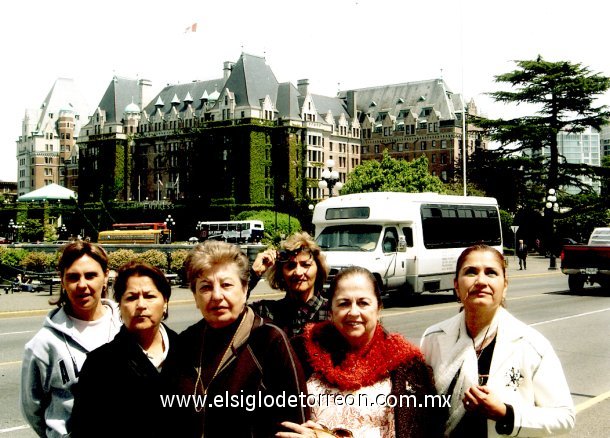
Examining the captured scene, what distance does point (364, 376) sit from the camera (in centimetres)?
313

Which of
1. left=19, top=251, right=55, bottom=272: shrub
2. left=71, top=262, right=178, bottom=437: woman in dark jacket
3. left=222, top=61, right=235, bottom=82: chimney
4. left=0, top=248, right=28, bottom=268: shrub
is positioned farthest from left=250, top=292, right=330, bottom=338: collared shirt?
left=222, top=61, right=235, bottom=82: chimney

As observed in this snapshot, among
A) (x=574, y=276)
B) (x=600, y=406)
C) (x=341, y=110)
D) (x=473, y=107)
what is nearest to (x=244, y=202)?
(x=341, y=110)

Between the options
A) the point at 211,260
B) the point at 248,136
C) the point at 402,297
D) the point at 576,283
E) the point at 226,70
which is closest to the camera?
the point at 211,260


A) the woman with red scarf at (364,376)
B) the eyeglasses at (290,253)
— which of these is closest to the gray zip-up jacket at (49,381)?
the woman with red scarf at (364,376)

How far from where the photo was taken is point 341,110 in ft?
360

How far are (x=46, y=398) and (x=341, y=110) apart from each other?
355 feet

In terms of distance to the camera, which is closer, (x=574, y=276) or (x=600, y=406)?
(x=600, y=406)

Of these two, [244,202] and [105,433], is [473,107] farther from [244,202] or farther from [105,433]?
[105,433]

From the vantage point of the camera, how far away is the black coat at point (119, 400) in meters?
3.05

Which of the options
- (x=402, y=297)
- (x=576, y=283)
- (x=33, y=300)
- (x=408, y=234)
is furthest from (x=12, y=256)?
(x=576, y=283)

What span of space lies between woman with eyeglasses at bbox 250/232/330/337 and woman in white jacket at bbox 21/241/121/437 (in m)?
1.06

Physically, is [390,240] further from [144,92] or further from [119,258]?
[144,92]

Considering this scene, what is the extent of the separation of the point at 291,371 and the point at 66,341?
1292 millimetres

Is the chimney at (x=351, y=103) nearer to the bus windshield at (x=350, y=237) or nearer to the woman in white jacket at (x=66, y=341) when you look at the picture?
the bus windshield at (x=350, y=237)
